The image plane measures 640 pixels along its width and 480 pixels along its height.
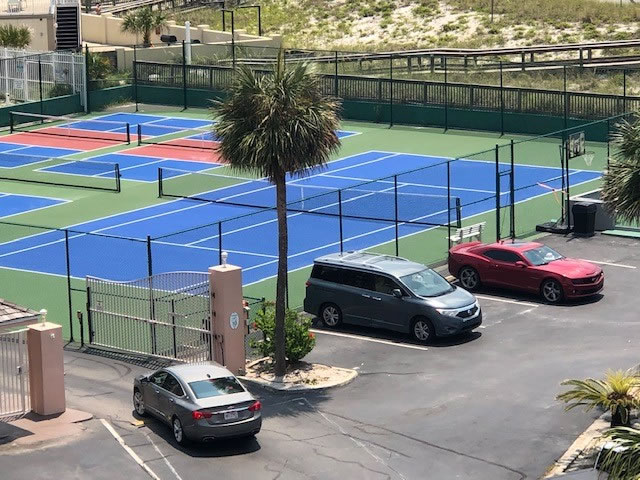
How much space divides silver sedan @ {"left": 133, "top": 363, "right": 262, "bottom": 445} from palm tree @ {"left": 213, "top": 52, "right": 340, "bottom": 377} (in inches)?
149

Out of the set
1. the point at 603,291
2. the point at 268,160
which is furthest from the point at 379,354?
the point at 603,291

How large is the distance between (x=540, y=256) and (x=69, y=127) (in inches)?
1302

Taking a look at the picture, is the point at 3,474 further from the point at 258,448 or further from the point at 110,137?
the point at 110,137

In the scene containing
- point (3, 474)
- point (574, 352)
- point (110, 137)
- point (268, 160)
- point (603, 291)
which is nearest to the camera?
point (3, 474)

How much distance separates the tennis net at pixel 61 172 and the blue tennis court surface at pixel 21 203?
191 cm

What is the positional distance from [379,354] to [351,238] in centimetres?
1114

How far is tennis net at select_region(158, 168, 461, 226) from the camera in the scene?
43.4 m

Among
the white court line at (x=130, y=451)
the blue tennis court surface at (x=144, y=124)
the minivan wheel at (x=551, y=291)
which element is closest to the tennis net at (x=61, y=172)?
the blue tennis court surface at (x=144, y=124)

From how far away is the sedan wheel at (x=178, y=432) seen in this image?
24.0m

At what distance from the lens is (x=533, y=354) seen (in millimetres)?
29594

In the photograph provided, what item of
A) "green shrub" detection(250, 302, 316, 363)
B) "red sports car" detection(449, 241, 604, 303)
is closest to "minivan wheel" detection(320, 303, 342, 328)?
"green shrub" detection(250, 302, 316, 363)

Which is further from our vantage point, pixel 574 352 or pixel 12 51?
pixel 12 51

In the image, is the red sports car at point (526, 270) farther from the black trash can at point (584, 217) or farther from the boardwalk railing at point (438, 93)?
the boardwalk railing at point (438, 93)

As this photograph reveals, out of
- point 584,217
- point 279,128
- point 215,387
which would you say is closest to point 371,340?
point 279,128
